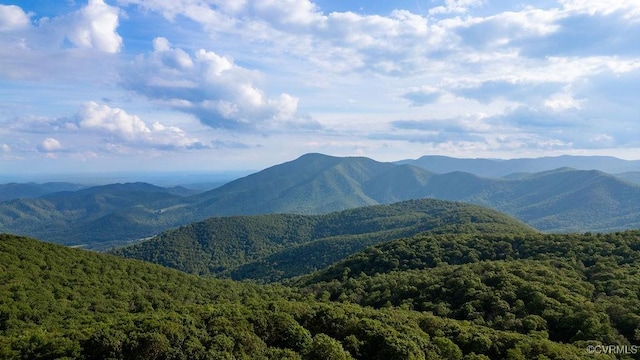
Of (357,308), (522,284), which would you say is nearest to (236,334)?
(357,308)

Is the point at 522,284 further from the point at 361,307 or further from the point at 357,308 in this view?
the point at 357,308

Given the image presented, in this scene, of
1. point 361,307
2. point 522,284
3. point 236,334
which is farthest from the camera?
point 522,284

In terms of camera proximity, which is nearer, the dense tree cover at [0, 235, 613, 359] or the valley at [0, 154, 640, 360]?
the dense tree cover at [0, 235, 613, 359]

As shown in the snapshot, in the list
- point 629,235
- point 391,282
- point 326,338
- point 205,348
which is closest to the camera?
point 205,348

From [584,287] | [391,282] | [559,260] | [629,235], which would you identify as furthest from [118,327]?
[629,235]

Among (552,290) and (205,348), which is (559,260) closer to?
(552,290)

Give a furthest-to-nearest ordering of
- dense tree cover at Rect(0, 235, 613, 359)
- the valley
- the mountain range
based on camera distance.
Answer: the valley → the mountain range → dense tree cover at Rect(0, 235, 613, 359)

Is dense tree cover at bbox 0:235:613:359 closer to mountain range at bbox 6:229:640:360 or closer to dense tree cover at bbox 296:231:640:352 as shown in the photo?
mountain range at bbox 6:229:640:360

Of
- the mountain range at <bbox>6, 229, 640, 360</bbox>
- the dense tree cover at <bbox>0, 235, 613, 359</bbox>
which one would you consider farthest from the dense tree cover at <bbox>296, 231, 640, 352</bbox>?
the dense tree cover at <bbox>0, 235, 613, 359</bbox>
